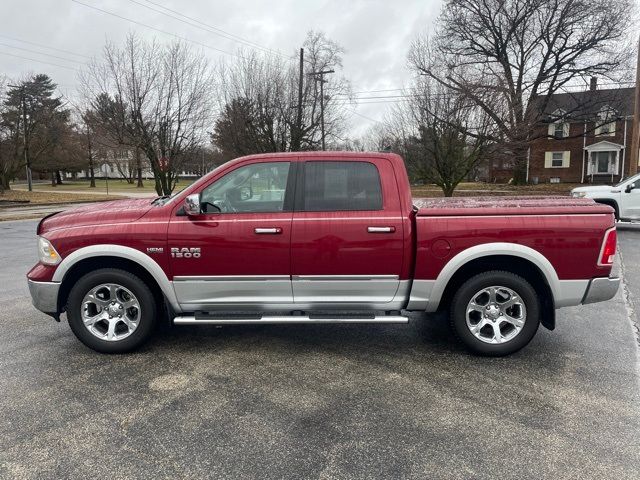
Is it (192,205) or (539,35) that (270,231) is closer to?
(192,205)

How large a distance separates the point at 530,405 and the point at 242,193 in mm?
2940

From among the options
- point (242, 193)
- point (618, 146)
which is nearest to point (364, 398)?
point (242, 193)

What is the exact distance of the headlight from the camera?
4152 mm

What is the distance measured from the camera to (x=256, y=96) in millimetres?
22844

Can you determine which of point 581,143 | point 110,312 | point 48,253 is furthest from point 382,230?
point 581,143

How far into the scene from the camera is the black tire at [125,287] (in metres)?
4.17

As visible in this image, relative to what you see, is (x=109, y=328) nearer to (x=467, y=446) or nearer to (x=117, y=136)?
(x=467, y=446)

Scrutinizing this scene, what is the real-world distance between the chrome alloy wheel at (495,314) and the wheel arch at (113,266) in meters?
2.76

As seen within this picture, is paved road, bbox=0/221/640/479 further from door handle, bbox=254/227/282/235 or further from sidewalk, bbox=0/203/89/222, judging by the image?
sidewalk, bbox=0/203/89/222

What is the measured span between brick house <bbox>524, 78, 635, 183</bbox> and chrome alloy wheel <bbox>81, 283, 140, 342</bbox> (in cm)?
3777

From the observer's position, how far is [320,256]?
408 cm

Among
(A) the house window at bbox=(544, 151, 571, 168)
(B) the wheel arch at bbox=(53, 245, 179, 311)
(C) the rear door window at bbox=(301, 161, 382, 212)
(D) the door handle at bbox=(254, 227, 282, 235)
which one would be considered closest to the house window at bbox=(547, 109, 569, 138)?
(A) the house window at bbox=(544, 151, 571, 168)

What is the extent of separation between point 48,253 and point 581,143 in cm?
4647

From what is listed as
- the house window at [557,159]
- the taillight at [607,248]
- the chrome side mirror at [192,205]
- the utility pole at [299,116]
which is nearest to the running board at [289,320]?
the chrome side mirror at [192,205]
